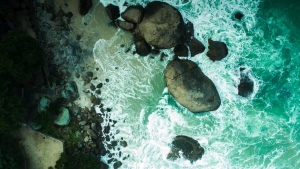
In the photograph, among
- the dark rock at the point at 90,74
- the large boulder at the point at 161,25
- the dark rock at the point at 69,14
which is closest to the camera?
the large boulder at the point at 161,25

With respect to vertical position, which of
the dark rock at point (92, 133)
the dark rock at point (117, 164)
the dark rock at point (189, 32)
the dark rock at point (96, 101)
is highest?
the dark rock at point (189, 32)

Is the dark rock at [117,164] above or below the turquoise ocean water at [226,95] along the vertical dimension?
below

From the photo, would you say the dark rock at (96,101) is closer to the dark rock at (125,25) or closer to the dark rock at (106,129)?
the dark rock at (106,129)

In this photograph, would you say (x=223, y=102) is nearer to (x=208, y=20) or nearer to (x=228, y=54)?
(x=228, y=54)

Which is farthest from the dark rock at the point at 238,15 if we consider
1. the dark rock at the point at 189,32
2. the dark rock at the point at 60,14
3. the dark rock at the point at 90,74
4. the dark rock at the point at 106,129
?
the dark rock at the point at 60,14

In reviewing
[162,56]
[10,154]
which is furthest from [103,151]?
[162,56]

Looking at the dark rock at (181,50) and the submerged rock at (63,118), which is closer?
the dark rock at (181,50)

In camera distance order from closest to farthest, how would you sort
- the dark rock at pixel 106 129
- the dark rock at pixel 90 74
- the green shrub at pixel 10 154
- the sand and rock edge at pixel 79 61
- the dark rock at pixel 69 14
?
1. the green shrub at pixel 10 154
2. the dark rock at pixel 69 14
3. the sand and rock edge at pixel 79 61
4. the dark rock at pixel 90 74
5. the dark rock at pixel 106 129
